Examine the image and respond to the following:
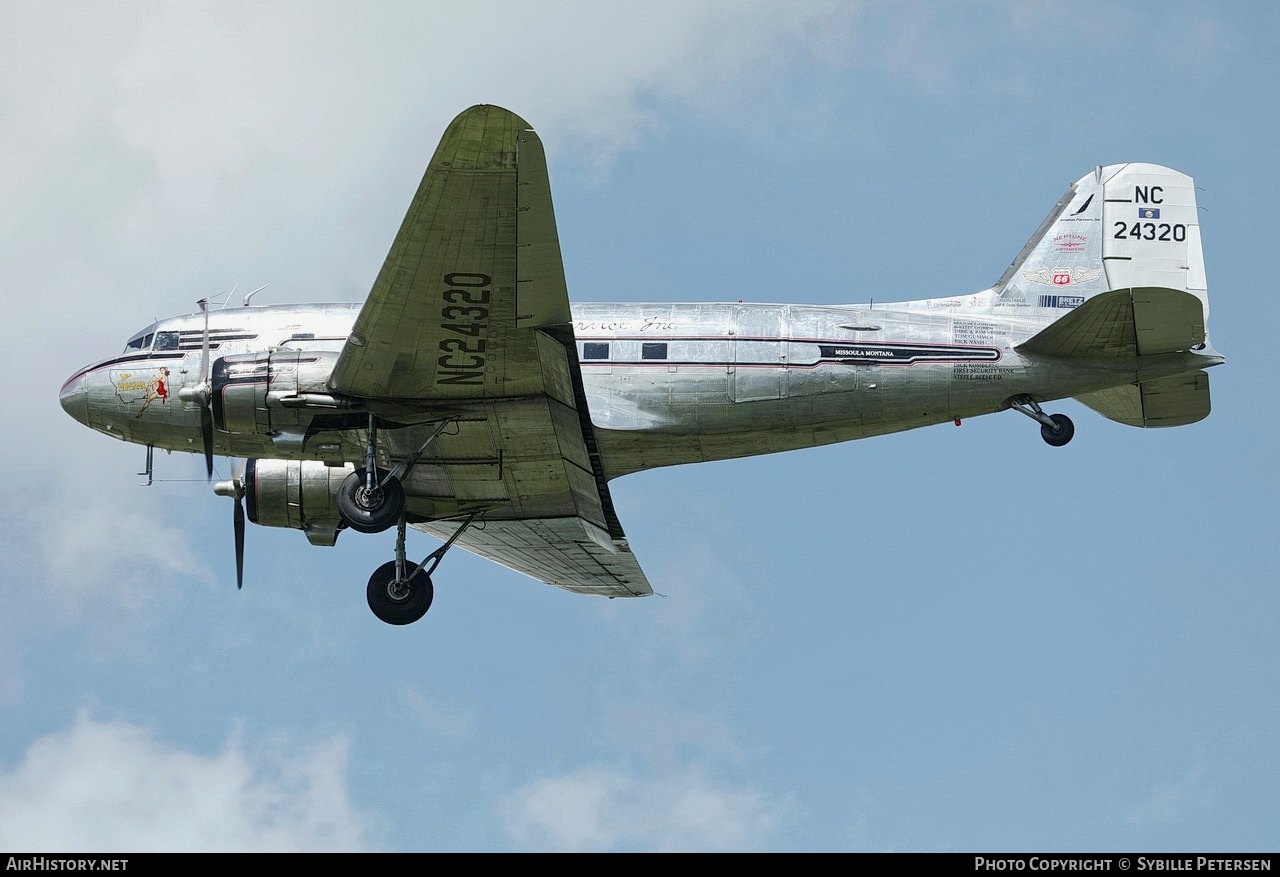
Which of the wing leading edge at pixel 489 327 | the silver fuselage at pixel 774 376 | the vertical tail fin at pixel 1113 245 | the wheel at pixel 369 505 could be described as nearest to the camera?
the wing leading edge at pixel 489 327

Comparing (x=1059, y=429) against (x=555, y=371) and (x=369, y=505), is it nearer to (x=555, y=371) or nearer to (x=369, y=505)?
(x=555, y=371)

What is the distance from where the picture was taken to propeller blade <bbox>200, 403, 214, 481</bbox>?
21438mm

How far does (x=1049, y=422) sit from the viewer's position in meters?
22.1

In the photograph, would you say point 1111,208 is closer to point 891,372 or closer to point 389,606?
point 891,372

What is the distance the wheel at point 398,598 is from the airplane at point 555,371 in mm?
32

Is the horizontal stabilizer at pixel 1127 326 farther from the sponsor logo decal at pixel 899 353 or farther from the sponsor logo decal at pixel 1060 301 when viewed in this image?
the sponsor logo decal at pixel 1060 301

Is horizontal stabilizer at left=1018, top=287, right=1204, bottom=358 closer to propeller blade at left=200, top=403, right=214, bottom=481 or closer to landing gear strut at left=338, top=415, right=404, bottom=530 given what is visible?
landing gear strut at left=338, top=415, right=404, bottom=530

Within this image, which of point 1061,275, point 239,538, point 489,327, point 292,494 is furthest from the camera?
point 239,538

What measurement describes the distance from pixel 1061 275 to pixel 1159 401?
2405mm

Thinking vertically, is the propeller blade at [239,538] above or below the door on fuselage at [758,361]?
below

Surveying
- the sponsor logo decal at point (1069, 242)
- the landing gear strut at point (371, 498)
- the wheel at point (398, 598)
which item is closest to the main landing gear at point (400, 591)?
the wheel at point (398, 598)

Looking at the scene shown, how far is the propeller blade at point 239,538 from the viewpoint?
983 inches

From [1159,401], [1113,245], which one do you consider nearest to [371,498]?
[1159,401]

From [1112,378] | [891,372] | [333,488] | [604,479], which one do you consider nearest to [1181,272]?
[1112,378]
